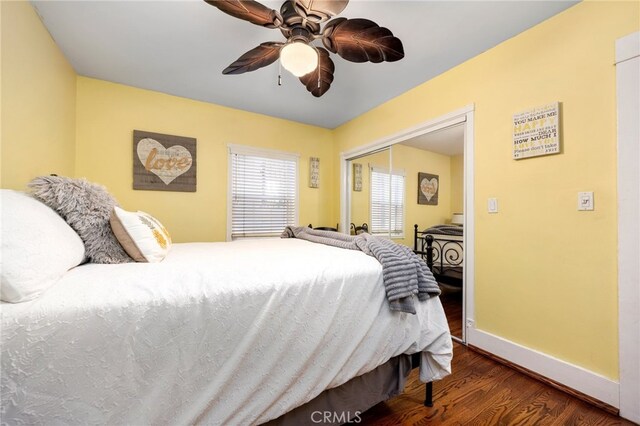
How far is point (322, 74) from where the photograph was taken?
189 cm

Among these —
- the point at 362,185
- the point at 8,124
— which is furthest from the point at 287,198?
the point at 8,124

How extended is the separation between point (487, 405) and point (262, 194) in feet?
10.1

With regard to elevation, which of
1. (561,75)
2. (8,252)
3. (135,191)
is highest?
(561,75)

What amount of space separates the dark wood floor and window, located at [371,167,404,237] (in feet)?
5.87

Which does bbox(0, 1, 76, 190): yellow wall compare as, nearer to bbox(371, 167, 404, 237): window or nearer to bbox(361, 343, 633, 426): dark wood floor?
bbox(361, 343, 633, 426): dark wood floor

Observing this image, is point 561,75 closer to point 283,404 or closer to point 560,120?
point 560,120

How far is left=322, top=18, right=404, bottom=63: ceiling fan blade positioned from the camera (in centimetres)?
147

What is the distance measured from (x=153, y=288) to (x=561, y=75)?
2630 mm

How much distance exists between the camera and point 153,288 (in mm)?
882

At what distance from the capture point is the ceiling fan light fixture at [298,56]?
1.50 metres

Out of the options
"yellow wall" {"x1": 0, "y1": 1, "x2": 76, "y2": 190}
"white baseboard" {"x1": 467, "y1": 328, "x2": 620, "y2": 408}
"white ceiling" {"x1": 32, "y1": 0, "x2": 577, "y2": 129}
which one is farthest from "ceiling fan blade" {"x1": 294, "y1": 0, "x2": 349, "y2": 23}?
"white baseboard" {"x1": 467, "y1": 328, "x2": 620, "y2": 408}

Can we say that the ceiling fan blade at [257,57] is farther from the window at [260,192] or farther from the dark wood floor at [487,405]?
the dark wood floor at [487,405]

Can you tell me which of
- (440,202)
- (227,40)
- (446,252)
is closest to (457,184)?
(440,202)

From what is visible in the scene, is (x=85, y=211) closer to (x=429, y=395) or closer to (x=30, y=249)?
(x=30, y=249)
